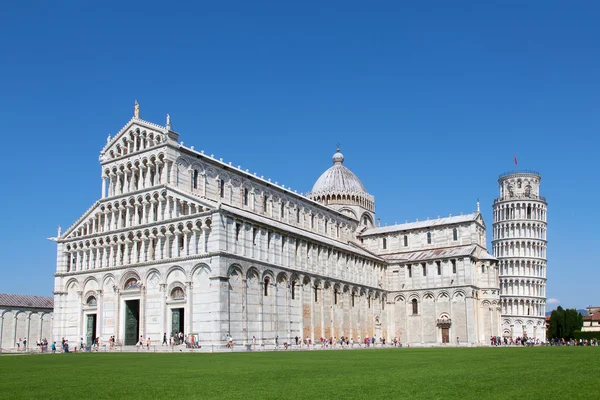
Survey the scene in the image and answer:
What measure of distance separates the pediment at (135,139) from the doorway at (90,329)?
1539 centimetres

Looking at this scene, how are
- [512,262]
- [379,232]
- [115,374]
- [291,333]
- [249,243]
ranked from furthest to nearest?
[512,262], [379,232], [291,333], [249,243], [115,374]

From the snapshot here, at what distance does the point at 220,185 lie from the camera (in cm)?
6159

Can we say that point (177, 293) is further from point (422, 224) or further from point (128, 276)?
point (422, 224)

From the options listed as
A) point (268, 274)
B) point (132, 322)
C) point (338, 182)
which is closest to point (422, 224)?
point (338, 182)

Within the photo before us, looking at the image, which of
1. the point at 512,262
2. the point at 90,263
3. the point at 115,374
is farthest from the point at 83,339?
the point at 512,262

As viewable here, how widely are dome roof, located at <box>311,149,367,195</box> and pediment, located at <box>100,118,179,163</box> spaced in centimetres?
3621

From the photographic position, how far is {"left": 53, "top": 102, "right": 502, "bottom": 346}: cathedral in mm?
52125

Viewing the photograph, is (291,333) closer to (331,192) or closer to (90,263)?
(90,263)

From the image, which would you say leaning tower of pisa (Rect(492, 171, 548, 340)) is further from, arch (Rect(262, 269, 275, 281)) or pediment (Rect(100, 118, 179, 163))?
pediment (Rect(100, 118, 179, 163))

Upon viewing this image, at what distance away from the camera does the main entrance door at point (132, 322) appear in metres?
56.2

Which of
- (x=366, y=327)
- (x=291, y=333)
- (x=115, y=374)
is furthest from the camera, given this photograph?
(x=366, y=327)

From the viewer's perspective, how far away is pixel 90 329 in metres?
59.4

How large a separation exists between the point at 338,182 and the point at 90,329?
4342cm

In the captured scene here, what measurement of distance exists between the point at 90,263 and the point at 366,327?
33.0 metres
